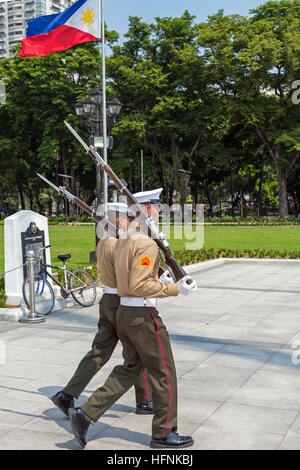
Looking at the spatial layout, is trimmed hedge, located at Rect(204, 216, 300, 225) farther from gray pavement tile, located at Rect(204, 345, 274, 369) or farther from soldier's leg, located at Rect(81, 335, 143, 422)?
soldier's leg, located at Rect(81, 335, 143, 422)

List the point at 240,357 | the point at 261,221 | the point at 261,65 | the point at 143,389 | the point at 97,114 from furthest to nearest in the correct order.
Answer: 1. the point at 261,221
2. the point at 261,65
3. the point at 97,114
4. the point at 240,357
5. the point at 143,389

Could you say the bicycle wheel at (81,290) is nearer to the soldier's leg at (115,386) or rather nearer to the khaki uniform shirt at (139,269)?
the soldier's leg at (115,386)

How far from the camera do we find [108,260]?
4781mm

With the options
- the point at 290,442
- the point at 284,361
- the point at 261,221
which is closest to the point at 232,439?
the point at 290,442

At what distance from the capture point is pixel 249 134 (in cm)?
4931

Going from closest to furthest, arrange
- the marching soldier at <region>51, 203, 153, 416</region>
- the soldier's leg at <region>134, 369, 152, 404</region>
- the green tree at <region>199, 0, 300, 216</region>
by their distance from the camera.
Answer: the marching soldier at <region>51, 203, 153, 416</region> → the soldier's leg at <region>134, 369, 152, 404</region> → the green tree at <region>199, 0, 300, 216</region>

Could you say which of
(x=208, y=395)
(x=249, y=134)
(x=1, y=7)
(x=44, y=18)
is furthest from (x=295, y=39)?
(x=1, y=7)

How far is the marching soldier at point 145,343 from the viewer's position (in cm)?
423

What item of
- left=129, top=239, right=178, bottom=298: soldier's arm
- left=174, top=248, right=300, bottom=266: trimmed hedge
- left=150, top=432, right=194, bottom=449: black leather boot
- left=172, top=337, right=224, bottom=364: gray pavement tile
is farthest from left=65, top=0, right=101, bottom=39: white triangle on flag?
left=150, top=432, right=194, bottom=449: black leather boot

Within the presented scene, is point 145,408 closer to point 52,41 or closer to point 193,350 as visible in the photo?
point 193,350

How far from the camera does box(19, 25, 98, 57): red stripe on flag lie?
14.7 metres

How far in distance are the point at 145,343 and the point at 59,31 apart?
40.7 feet
